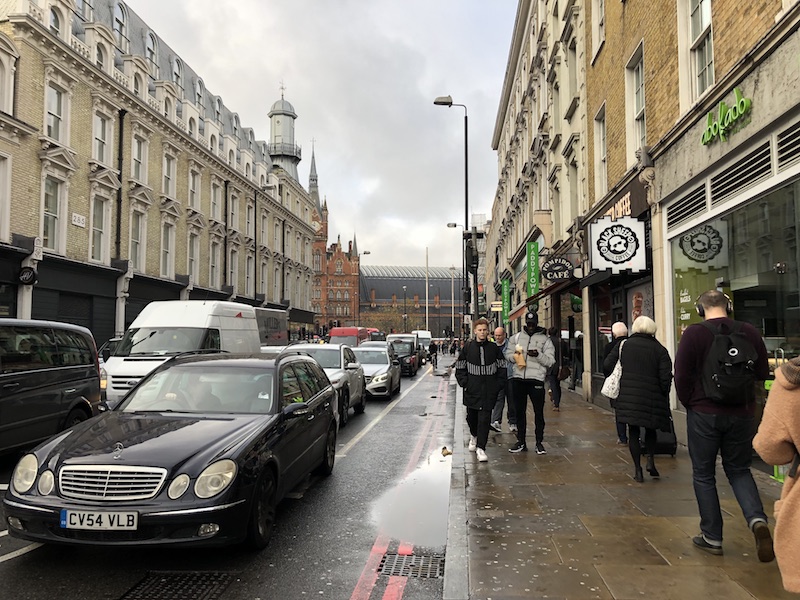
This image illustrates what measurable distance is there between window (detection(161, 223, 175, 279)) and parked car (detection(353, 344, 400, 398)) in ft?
52.3

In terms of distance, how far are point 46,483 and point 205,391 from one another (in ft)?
5.75

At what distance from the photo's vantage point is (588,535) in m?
4.61

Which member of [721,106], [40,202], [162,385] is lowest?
[162,385]

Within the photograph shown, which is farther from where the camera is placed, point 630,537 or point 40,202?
point 40,202

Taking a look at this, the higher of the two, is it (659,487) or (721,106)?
(721,106)

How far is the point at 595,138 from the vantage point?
46.6ft

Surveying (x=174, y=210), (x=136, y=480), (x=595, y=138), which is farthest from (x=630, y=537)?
(x=174, y=210)

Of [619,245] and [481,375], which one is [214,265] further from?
[481,375]

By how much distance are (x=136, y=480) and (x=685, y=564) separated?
12.5 feet

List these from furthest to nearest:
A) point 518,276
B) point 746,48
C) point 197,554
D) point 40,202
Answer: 1. point 518,276
2. point 40,202
3. point 746,48
4. point 197,554

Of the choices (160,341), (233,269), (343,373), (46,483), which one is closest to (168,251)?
(233,269)

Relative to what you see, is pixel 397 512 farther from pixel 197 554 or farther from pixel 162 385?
pixel 162 385

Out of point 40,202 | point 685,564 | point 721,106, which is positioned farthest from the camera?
point 40,202

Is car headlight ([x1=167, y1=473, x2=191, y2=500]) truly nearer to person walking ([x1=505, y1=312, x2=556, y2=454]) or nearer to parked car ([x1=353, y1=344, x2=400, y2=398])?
person walking ([x1=505, y1=312, x2=556, y2=454])
